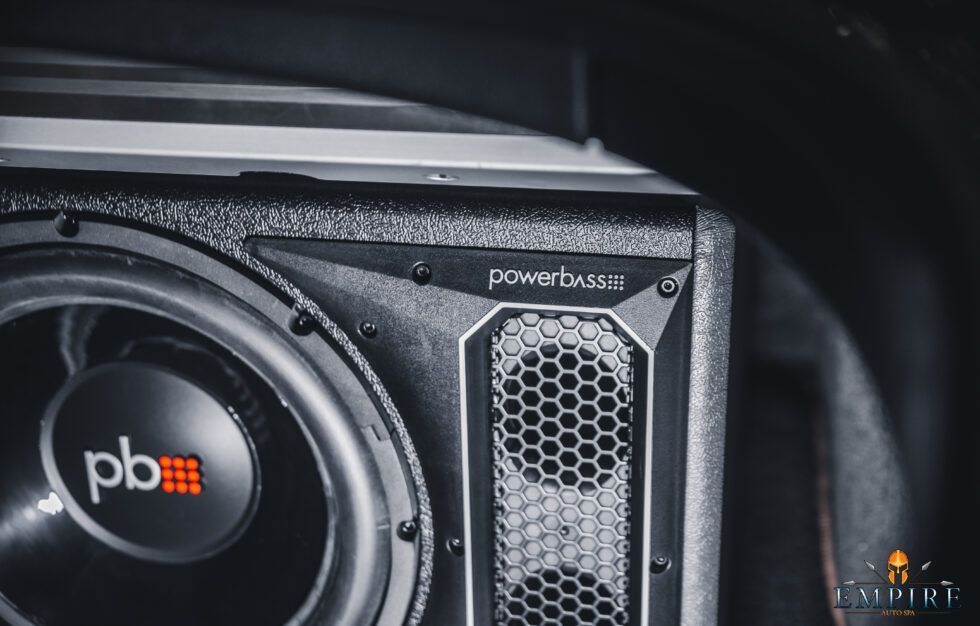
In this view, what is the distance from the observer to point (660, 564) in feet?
1.69

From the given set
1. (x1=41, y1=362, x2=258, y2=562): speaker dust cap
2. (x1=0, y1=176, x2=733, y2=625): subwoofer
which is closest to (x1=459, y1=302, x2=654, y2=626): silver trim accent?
(x1=0, y1=176, x2=733, y2=625): subwoofer

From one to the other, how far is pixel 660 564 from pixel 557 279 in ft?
0.59

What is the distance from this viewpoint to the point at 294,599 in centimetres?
59

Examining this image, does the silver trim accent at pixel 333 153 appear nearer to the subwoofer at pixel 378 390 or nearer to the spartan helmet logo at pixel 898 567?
the subwoofer at pixel 378 390

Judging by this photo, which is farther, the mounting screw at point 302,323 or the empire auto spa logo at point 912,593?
the mounting screw at point 302,323

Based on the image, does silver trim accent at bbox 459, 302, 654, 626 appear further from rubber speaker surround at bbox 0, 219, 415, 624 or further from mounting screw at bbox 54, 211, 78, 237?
mounting screw at bbox 54, 211, 78, 237

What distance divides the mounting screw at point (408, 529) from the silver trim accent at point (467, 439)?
0.03 metres

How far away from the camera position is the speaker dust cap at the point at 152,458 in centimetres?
56

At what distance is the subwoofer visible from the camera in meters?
0.48

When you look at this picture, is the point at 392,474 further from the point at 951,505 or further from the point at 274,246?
the point at 951,505

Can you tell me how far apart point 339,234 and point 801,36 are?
0.31m

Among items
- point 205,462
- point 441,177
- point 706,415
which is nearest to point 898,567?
point 706,415

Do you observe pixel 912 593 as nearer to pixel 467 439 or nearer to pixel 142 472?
pixel 467 439

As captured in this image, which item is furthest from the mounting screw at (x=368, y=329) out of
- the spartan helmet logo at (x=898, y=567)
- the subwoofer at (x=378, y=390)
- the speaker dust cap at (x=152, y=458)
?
the spartan helmet logo at (x=898, y=567)
